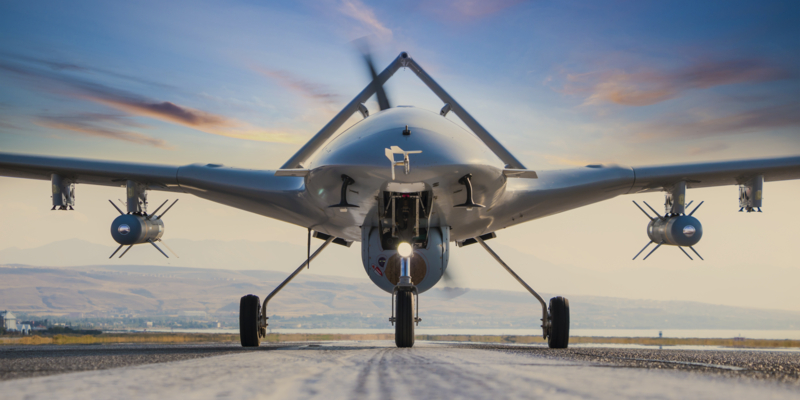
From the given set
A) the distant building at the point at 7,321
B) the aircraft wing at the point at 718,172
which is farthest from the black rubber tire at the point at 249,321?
the distant building at the point at 7,321

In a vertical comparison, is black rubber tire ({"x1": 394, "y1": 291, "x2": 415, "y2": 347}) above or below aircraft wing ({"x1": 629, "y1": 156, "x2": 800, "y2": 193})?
below

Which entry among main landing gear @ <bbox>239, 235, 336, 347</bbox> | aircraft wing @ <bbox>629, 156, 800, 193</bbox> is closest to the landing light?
main landing gear @ <bbox>239, 235, 336, 347</bbox>

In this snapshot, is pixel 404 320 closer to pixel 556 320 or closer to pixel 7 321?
pixel 556 320

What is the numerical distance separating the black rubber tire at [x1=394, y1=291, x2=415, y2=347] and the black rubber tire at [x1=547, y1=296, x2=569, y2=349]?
17.0ft

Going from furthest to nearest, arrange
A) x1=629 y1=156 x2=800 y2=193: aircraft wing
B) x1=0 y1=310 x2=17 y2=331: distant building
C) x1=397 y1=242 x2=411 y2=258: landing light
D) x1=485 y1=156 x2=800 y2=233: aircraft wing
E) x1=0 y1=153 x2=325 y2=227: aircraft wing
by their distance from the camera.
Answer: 1. x1=0 y1=310 x2=17 y2=331: distant building
2. x1=629 y1=156 x2=800 y2=193: aircraft wing
3. x1=485 y1=156 x2=800 y2=233: aircraft wing
4. x1=0 y1=153 x2=325 y2=227: aircraft wing
5. x1=397 y1=242 x2=411 y2=258: landing light

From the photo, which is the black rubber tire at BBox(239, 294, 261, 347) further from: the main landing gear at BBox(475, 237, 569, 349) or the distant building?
the distant building

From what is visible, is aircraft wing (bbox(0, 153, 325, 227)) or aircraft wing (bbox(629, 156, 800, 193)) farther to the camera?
aircraft wing (bbox(629, 156, 800, 193))

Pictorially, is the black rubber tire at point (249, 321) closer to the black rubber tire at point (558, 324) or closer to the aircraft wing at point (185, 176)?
the aircraft wing at point (185, 176)

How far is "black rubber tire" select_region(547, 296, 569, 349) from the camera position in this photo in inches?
541

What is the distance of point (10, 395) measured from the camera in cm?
270

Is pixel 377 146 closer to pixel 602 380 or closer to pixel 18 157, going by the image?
pixel 602 380

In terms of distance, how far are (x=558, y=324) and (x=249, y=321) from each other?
24.0 feet

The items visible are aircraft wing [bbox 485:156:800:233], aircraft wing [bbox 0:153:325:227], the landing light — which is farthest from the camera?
aircraft wing [bbox 485:156:800:233]

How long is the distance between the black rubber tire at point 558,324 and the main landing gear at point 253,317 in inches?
232
